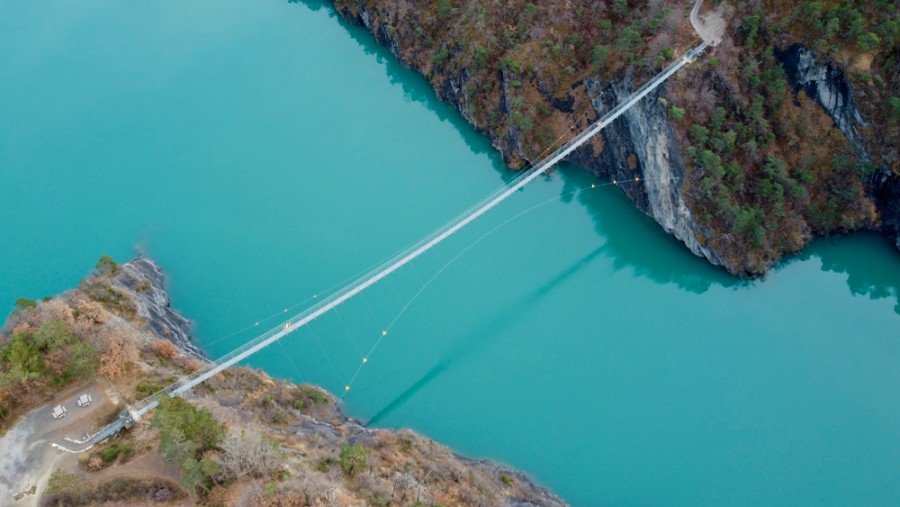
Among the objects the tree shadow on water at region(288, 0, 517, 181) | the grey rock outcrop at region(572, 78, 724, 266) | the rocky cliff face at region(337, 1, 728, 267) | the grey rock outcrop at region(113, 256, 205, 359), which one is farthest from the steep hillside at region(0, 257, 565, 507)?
the tree shadow on water at region(288, 0, 517, 181)

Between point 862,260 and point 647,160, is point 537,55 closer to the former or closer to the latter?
point 647,160

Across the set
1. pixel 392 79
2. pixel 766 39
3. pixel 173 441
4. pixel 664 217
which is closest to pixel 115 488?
pixel 173 441

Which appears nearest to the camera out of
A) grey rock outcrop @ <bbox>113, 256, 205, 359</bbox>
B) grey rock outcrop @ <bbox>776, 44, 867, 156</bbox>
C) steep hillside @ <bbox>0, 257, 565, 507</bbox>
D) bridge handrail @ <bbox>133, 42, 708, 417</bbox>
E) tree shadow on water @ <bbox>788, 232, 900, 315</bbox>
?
steep hillside @ <bbox>0, 257, 565, 507</bbox>

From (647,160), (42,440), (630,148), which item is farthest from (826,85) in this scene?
(42,440)

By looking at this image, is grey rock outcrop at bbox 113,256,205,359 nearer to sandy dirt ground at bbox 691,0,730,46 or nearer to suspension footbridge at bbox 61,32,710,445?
suspension footbridge at bbox 61,32,710,445

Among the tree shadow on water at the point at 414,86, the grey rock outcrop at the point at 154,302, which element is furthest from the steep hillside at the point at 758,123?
the grey rock outcrop at the point at 154,302
